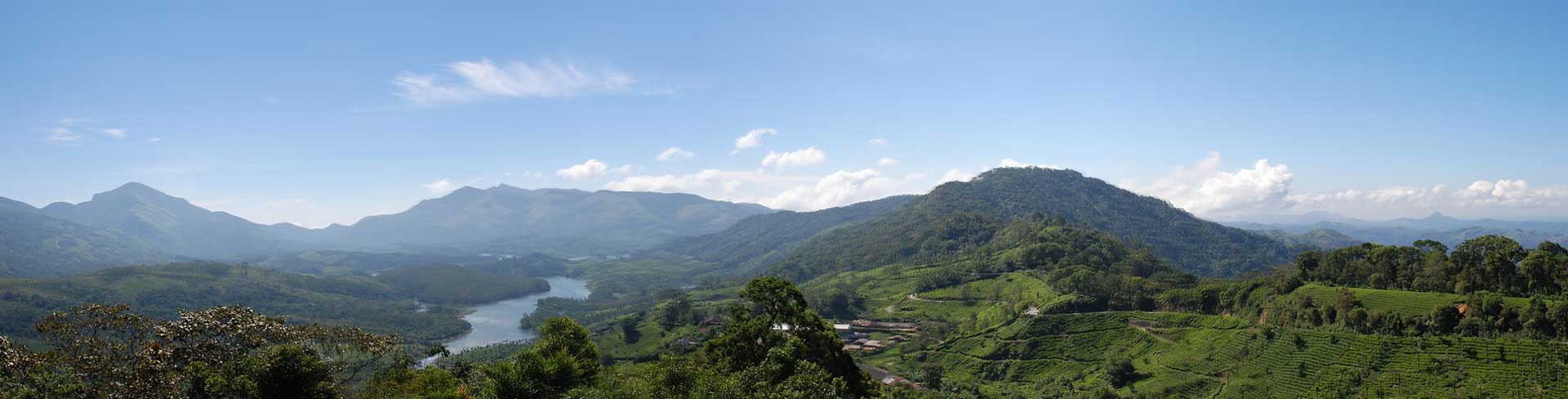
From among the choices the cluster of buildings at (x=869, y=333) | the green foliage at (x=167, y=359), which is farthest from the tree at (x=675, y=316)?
the green foliage at (x=167, y=359)

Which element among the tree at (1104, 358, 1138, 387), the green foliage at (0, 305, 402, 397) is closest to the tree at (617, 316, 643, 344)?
the tree at (1104, 358, 1138, 387)

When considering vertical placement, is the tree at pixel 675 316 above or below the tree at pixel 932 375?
above

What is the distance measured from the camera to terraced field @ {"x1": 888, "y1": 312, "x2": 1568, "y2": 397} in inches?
1768

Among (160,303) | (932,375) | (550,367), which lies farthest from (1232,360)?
(160,303)

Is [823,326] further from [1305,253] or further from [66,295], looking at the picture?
[66,295]

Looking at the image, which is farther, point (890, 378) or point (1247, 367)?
point (890, 378)

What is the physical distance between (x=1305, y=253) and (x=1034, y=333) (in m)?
27.8

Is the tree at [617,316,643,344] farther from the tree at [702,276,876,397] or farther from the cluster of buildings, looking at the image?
the tree at [702,276,876,397]

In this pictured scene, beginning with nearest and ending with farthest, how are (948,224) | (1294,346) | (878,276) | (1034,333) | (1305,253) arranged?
(1294,346), (1305,253), (1034,333), (878,276), (948,224)

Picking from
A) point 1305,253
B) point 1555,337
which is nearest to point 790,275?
point 1305,253

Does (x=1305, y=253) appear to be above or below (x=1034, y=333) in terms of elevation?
above

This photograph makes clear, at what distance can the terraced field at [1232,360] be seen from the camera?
44906 millimetres

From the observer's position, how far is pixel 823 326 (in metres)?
30.1

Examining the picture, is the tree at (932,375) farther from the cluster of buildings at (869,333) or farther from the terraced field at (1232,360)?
the cluster of buildings at (869,333)
